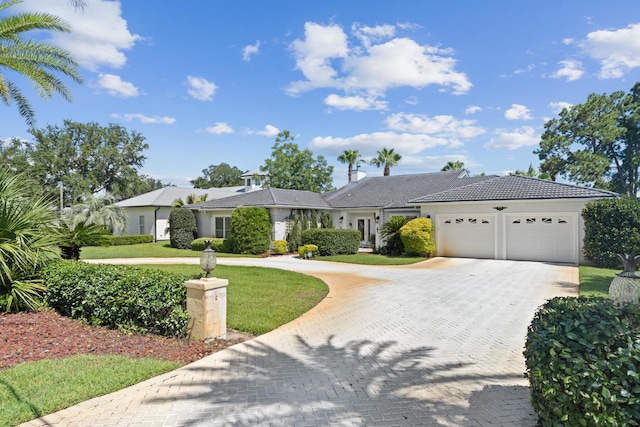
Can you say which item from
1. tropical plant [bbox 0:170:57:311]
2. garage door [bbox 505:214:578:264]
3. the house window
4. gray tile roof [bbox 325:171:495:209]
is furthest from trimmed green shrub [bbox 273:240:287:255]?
tropical plant [bbox 0:170:57:311]

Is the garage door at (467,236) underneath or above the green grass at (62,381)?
above

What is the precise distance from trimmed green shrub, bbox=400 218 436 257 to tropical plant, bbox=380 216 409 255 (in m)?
0.83

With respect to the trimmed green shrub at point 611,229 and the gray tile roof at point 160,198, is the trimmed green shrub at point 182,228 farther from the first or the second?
the trimmed green shrub at point 611,229

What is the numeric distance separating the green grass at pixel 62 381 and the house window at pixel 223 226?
816 inches

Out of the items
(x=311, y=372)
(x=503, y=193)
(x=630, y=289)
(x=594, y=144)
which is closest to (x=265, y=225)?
(x=503, y=193)

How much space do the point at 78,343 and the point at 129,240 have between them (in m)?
25.6

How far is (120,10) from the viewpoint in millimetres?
10562

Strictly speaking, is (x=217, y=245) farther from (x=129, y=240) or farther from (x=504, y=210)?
(x=504, y=210)

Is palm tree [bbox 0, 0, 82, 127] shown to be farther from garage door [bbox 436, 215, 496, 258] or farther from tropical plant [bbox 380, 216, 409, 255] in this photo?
garage door [bbox 436, 215, 496, 258]

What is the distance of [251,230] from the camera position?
22.2 m

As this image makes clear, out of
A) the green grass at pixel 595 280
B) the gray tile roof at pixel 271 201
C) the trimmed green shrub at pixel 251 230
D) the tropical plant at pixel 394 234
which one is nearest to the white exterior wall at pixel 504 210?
the tropical plant at pixel 394 234

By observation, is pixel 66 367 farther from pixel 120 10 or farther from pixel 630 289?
pixel 120 10

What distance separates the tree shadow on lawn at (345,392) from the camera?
375 cm

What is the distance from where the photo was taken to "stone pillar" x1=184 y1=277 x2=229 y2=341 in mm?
6016
